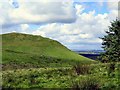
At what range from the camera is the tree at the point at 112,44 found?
62.9 m

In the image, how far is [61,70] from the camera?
46.8m

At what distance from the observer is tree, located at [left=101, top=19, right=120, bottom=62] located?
62.9 m

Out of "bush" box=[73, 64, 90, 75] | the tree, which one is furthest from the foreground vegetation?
the tree

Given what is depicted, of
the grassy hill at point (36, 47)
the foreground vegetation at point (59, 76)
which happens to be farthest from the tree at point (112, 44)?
the grassy hill at point (36, 47)

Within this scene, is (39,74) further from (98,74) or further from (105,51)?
(105,51)

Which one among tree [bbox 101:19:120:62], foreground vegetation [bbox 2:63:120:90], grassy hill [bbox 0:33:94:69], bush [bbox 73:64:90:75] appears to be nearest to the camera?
foreground vegetation [bbox 2:63:120:90]

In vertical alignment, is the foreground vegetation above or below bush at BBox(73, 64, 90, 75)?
below

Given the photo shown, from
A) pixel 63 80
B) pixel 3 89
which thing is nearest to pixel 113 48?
pixel 63 80

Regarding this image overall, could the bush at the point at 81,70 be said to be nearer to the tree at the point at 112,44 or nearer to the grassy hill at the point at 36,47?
the tree at the point at 112,44

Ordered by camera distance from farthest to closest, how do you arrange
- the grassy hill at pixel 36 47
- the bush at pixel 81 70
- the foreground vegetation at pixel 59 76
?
the grassy hill at pixel 36 47 → the bush at pixel 81 70 → the foreground vegetation at pixel 59 76

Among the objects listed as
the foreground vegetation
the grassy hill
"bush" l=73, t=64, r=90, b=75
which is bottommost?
the foreground vegetation

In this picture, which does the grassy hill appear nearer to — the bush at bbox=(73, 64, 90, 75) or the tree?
the tree

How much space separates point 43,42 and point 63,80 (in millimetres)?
87580

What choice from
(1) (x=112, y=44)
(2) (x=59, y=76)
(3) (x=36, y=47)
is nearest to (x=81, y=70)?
(2) (x=59, y=76)
